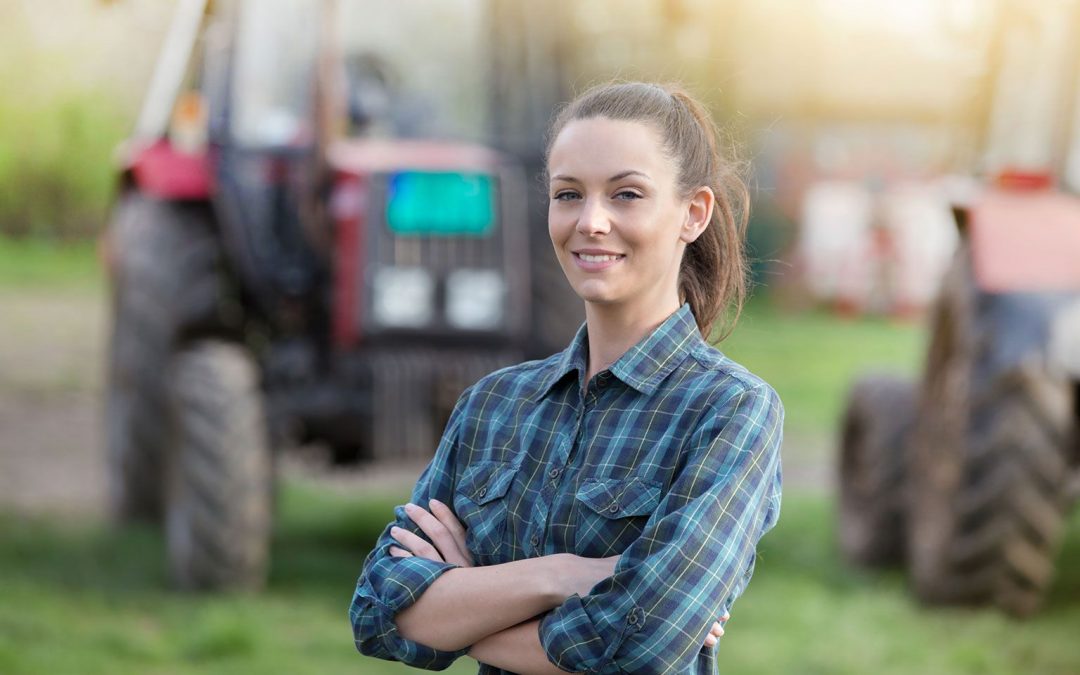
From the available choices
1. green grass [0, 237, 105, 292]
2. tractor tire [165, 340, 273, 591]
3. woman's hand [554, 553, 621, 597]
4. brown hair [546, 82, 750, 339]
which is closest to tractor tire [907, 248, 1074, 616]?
tractor tire [165, 340, 273, 591]

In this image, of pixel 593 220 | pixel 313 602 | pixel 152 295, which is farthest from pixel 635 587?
pixel 152 295

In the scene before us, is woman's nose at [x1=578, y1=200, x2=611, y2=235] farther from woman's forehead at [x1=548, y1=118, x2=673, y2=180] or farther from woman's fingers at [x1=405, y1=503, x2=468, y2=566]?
woman's fingers at [x1=405, y1=503, x2=468, y2=566]

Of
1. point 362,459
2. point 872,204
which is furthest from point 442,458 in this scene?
point 872,204

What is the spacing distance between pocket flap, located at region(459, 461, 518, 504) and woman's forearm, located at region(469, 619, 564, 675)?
0.16 metres

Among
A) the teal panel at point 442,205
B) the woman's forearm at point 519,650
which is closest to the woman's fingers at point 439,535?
the woman's forearm at point 519,650

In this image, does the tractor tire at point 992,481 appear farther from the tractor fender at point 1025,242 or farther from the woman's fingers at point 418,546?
the woman's fingers at point 418,546

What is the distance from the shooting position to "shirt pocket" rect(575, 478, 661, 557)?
1782 millimetres

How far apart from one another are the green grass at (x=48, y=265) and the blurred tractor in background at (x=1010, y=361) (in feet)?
40.3

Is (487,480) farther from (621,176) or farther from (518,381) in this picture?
(621,176)

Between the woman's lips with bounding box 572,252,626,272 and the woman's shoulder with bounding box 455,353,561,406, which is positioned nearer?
the woman's lips with bounding box 572,252,626,272

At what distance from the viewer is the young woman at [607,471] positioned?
1.75 m

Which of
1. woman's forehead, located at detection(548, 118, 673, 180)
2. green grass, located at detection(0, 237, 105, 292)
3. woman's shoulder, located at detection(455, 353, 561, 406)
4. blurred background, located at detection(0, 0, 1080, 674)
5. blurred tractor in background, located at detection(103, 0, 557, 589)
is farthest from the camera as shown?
green grass, located at detection(0, 237, 105, 292)

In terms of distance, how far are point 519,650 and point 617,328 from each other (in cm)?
38

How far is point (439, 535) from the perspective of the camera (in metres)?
1.93
